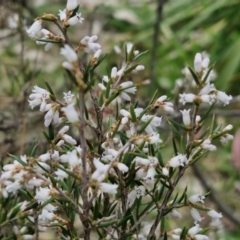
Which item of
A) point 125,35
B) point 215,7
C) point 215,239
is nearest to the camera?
point 215,239

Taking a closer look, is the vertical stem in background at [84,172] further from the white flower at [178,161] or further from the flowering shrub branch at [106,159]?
the white flower at [178,161]

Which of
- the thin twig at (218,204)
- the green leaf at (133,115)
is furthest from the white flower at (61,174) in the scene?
the thin twig at (218,204)

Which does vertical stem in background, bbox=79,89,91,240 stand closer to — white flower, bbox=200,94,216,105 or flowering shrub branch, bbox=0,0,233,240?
flowering shrub branch, bbox=0,0,233,240

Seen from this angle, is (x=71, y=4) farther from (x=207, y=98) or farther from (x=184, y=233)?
(x=184, y=233)

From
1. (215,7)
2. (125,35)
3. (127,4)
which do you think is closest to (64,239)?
(215,7)

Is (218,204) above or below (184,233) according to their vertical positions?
below

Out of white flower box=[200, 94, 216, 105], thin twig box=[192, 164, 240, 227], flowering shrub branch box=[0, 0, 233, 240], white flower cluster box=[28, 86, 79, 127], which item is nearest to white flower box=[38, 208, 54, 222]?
flowering shrub branch box=[0, 0, 233, 240]

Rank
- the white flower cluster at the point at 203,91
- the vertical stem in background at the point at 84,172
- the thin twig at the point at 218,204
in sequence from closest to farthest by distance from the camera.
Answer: the vertical stem in background at the point at 84,172 < the white flower cluster at the point at 203,91 < the thin twig at the point at 218,204

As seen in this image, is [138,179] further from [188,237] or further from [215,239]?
[215,239]

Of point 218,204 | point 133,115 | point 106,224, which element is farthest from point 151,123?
point 218,204

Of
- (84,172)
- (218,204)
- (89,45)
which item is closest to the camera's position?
(84,172)

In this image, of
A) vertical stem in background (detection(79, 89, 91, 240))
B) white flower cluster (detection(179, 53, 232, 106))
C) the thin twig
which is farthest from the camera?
the thin twig
